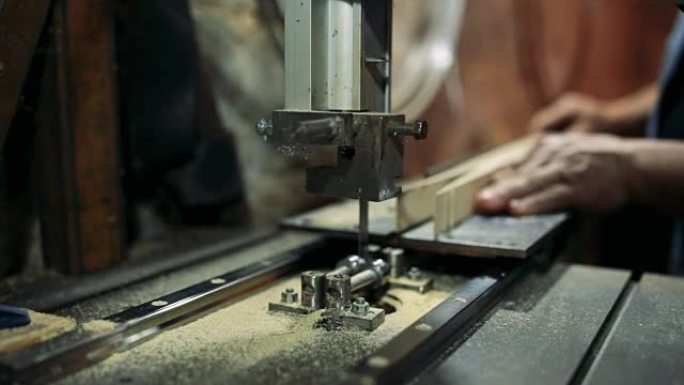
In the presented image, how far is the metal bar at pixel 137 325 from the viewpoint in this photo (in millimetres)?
743

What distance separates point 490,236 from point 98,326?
666 millimetres

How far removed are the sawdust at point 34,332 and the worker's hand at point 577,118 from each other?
1714 mm

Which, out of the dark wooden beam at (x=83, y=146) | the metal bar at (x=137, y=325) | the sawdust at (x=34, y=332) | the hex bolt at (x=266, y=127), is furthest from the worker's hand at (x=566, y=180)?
the sawdust at (x=34, y=332)

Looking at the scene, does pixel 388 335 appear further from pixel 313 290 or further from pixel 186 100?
pixel 186 100

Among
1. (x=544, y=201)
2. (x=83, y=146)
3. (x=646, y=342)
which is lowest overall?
(x=646, y=342)

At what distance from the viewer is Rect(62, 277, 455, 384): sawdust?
2.53 ft

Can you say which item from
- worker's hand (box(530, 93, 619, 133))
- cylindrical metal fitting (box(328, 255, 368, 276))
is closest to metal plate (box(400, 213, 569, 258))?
cylindrical metal fitting (box(328, 255, 368, 276))

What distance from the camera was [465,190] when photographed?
135 cm

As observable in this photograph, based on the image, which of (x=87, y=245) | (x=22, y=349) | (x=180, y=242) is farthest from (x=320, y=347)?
(x=180, y=242)

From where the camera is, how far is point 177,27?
57.3 inches

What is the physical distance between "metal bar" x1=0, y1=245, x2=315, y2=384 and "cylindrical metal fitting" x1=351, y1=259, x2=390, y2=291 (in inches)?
6.7

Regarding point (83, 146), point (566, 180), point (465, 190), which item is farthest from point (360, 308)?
point (566, 180)

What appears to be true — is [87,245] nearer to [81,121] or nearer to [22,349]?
[81,121]

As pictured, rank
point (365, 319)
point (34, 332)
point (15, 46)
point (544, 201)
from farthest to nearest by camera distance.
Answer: point (544, 201)
point (15, 46)
point (365, 319)
point (34, 332)
